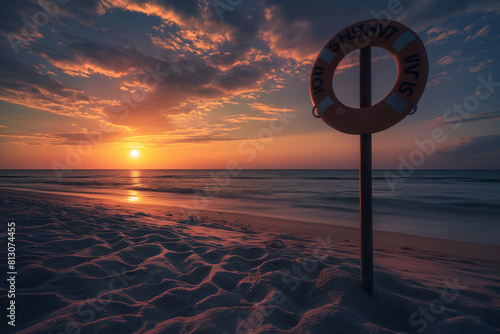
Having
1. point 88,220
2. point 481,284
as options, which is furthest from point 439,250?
point 88,220

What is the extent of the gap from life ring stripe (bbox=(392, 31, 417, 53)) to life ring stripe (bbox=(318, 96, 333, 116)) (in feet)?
2.01

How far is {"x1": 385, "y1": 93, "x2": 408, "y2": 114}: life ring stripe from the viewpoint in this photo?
162 centimetres

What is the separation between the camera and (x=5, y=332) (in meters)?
1.26

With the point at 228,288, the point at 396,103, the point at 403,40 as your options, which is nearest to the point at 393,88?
the point at 396,103

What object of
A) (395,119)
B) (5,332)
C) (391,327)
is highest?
(395,119)

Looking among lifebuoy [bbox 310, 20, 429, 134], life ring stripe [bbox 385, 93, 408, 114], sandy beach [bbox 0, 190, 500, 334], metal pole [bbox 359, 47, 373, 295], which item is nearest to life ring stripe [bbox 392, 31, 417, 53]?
lifebuoy [bbox 310, 20, 429, 134]

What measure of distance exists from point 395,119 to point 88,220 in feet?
16.1

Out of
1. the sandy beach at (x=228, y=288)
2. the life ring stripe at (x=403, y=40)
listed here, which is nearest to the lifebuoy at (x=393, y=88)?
the life ring stripe at (x=403, y=40)

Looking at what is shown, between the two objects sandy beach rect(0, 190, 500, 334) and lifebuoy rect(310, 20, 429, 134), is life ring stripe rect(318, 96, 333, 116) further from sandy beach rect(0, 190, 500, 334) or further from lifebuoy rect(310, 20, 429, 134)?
sandy beach rect(0, 190, 500, 334)

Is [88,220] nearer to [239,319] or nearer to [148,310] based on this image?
[148,310]

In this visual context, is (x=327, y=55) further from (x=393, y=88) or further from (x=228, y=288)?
(x=228, y=288)

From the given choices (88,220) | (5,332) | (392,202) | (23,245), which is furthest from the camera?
(392,202)

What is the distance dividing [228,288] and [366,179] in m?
1.47

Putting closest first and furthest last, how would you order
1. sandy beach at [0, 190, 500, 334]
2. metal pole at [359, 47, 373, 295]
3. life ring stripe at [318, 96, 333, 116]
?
sandy beach at [0, 190, 500, 334], metal pole at [359, 47, 373, 295], life ring stripe at [318, 96, 333, 116]
